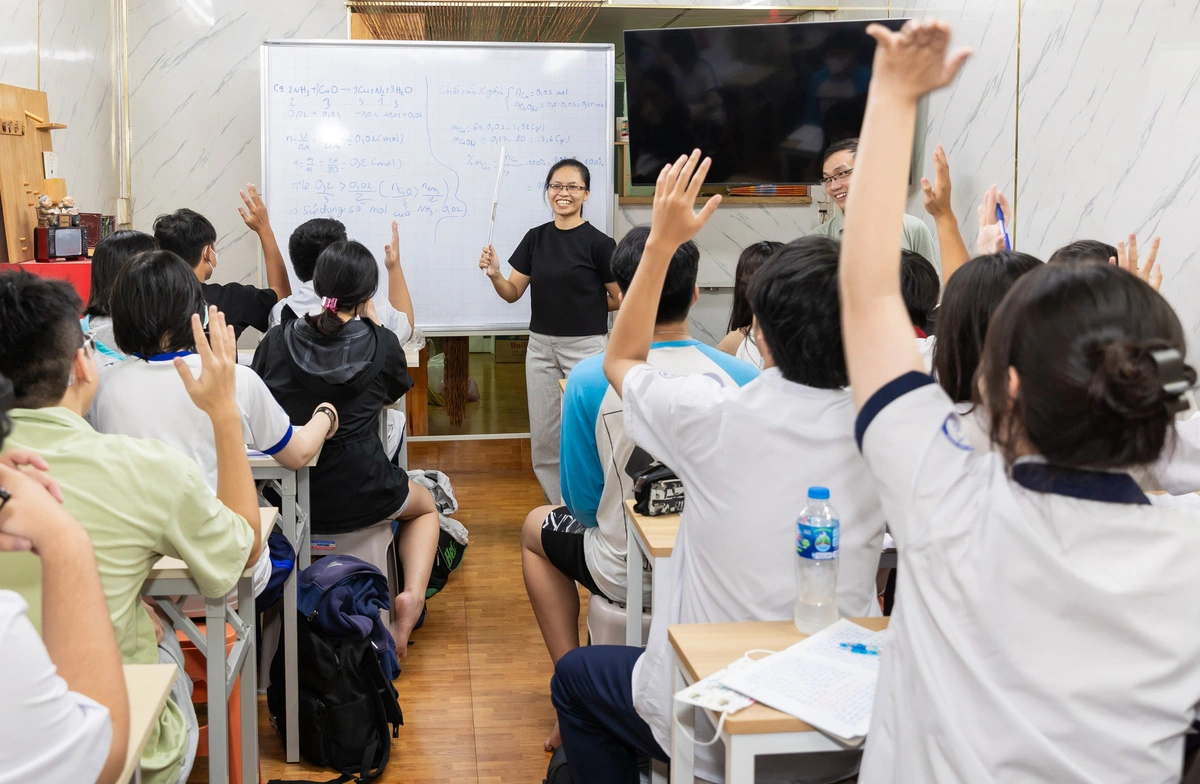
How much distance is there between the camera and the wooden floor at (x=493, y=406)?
19.7ft

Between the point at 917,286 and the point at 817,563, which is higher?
the point at 917,286

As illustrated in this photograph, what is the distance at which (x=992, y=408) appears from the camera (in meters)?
0.98

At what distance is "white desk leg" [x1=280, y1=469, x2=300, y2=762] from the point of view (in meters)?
2.51

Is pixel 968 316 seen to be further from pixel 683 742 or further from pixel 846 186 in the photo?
pixel 846 186

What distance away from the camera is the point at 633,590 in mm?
2137

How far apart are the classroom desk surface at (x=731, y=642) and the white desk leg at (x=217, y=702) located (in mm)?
914

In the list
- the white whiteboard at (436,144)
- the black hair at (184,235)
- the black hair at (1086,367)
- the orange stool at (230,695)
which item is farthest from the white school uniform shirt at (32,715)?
the white whiteboard at (436,144)

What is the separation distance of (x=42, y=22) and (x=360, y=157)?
1.35 metres

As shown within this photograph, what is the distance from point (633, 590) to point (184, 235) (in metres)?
1.97

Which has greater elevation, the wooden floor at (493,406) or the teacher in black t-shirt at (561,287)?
the teacher in black t-shirt at (561,287)

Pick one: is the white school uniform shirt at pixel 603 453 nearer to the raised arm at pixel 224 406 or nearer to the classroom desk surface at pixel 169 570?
the raised arm at pixel 224 406

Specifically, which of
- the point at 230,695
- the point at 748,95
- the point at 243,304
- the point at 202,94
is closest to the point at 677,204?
the point at 230,695

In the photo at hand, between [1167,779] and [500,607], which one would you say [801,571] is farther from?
[500,607]

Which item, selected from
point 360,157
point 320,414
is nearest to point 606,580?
point 320,414
